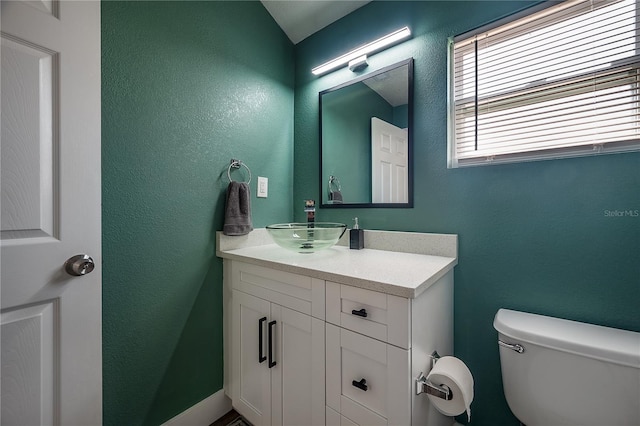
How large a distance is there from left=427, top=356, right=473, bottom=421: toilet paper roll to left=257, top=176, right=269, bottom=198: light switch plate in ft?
4.06

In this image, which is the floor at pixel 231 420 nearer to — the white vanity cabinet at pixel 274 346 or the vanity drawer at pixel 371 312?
the white vanity cabinet at pixel 274 346

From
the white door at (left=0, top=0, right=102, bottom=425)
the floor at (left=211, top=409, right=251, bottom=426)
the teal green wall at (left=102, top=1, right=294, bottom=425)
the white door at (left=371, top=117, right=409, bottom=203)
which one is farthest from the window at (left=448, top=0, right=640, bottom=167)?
the floor at (left=211, top=409, right=251, bottom=426)

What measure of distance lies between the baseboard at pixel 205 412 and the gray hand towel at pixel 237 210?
0.88 metres

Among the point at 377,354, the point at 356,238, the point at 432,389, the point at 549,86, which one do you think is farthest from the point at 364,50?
the point at 432,389

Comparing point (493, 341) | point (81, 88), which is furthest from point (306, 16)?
point (493, 341)

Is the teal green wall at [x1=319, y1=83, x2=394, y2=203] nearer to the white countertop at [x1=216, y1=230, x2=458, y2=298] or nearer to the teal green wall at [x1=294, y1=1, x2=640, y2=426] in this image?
the teal green wall at [x1=294, y1=1, x2=640, y2=426]

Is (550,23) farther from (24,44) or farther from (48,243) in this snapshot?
(48,243)

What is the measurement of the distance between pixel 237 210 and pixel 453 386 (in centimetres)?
119

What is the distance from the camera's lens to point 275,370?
1133mm

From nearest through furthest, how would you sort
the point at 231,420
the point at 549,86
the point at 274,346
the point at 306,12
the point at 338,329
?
the point at 338,329 < the point at 549,86 < the point at 274,346 < the point at 231,420 < the point at 306,12

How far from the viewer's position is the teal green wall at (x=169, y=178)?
104cm

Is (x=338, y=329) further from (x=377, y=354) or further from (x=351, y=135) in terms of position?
(x=351, y=135)

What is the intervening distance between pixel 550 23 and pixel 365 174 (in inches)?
38.4

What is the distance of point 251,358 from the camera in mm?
1243
